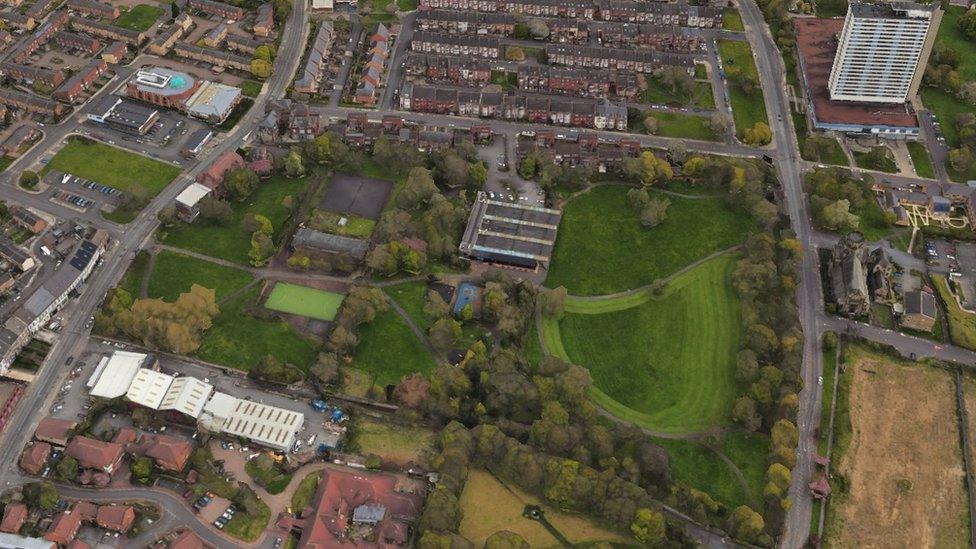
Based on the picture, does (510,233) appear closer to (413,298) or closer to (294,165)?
(413,298)

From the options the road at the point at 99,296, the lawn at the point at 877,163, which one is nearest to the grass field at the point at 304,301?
the road at the point at 99,296

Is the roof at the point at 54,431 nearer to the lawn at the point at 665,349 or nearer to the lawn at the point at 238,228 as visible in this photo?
the lawn at the point at 238,228

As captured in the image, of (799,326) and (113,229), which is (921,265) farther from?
(113,229)

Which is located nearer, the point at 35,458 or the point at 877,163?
the point at 35,458

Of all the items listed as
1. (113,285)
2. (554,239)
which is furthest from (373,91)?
(113,285)

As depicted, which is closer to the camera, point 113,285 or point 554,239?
point 113,285

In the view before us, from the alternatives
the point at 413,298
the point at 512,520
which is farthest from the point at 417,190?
the point at 512,520
